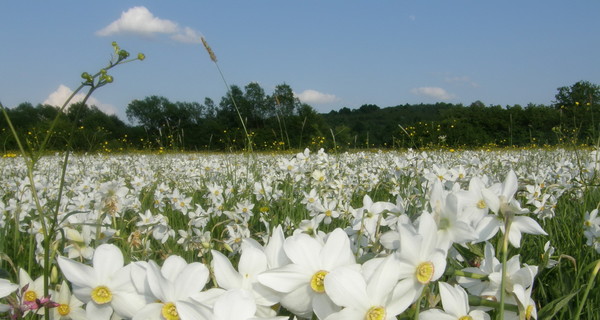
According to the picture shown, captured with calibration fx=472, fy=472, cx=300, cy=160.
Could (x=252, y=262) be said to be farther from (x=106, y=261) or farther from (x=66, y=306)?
(x=66, y=306)

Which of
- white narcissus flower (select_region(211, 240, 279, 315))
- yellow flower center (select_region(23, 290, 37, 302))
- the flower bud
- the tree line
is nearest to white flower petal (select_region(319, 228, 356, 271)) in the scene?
white narcissus flower (select_region(211, 240, 279, 315))

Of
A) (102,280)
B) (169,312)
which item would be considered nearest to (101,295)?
(102,280)

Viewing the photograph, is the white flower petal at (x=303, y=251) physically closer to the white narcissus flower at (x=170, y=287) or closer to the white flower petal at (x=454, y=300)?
the white narcissus flower at (x=170, y=287)

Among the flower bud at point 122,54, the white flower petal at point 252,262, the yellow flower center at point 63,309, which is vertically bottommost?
the yellow flower center at point 63,309

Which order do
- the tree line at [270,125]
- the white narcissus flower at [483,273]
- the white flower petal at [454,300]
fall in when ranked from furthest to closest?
the tree line at [270,125]
the white narcissus flower at [483,273]
the white flower petal at [454,300]

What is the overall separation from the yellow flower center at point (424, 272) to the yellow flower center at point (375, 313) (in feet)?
0.32

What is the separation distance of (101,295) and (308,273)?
410 mm

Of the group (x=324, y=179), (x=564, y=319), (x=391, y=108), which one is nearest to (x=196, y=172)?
(x=324, y=179)

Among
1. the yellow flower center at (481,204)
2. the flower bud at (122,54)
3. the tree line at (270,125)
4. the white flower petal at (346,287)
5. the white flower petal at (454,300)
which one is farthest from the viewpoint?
the tree line at (270,125)

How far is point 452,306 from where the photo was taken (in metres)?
0.91

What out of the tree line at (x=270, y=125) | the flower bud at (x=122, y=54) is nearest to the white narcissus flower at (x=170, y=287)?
the flower bud at (x=122, y=54)

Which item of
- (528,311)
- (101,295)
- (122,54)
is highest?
(122,54)

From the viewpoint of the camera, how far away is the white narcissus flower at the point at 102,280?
0.90 metres

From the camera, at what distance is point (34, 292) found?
115cm
